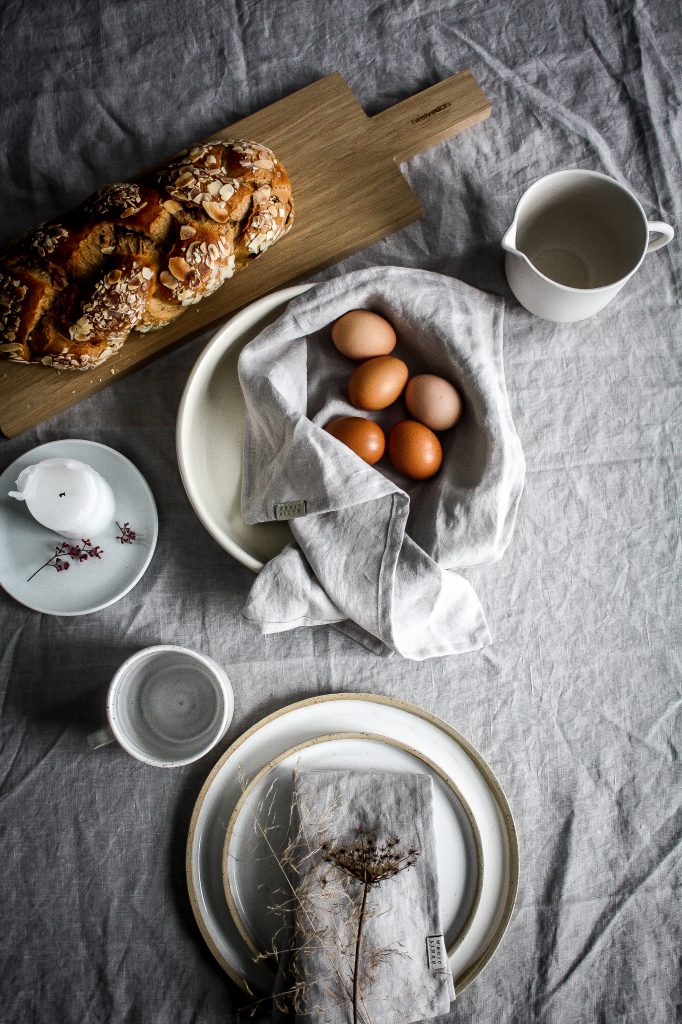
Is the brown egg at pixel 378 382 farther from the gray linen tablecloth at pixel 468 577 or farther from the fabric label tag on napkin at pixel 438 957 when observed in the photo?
the fabric label tag on napkin at pixel 438 957

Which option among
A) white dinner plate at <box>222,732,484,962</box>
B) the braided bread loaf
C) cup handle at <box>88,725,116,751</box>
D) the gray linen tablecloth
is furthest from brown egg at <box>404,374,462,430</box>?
cup handle at <box>88,725,116,751</box>

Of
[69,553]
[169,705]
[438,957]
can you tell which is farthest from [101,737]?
[438,957]

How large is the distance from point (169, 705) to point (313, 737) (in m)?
0.18

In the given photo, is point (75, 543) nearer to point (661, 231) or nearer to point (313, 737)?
point (313, 737)

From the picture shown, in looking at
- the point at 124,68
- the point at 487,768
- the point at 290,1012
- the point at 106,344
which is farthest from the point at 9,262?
the point at 290,1012

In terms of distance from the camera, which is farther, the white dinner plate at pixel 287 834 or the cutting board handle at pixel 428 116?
the cutting board handle at pixel 428 116

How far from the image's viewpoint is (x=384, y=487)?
0.77 metres

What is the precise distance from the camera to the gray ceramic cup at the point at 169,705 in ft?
2.67

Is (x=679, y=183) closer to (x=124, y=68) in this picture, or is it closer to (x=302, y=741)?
(x=124, y=68)

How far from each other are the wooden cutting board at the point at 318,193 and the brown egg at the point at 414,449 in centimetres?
26

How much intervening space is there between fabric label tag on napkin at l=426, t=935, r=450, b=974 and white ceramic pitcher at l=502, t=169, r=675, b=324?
0.75m

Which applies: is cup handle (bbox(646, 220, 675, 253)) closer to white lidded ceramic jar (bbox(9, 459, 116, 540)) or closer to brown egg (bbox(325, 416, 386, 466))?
brown egg (bbox(325, 416, 386, 466))

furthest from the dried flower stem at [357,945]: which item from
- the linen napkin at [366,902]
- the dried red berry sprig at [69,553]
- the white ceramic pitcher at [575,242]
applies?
the white ceramic pitcher at [575,242]

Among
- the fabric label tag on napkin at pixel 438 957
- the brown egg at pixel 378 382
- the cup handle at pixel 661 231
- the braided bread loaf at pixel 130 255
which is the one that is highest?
the braided bread loaf at pixel 130 255
